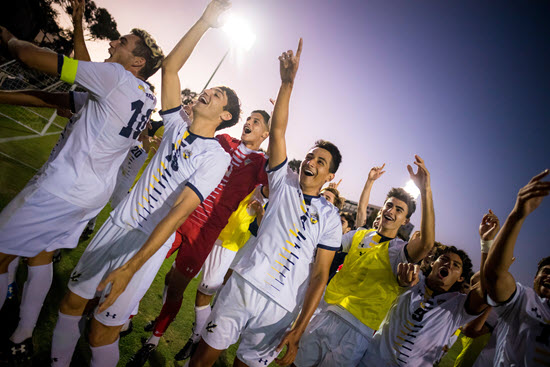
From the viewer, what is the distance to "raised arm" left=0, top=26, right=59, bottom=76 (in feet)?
5.77

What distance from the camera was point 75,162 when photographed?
2.07m

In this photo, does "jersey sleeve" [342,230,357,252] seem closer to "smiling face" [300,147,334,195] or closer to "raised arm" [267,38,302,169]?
"smiling face" [300,147,334,195]

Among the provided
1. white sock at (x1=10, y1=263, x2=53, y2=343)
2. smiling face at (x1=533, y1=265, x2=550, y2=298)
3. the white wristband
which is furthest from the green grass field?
smiling face at (x1=533, y1=265, x2=550, y2=298)

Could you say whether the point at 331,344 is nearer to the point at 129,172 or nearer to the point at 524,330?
the point at 524,330

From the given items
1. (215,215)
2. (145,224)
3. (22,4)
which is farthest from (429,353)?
(22,4)

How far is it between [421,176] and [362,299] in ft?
5.01

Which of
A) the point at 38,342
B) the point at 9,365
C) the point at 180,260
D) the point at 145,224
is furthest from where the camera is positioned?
the point at 180,260

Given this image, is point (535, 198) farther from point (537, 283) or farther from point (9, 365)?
point (9, 365)

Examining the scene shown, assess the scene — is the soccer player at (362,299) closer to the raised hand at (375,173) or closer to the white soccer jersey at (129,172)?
the raised hand at (375,173)

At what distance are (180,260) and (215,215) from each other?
687 millimetres

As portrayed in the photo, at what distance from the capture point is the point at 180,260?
3.02 metres

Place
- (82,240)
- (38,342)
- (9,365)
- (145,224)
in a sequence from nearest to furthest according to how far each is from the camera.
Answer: (9,365), (145,224), (38,342), (82,240)

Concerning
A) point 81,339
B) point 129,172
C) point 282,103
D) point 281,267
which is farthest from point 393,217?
point 129,172

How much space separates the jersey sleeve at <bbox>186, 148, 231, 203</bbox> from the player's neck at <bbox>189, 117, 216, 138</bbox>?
0.31 m
